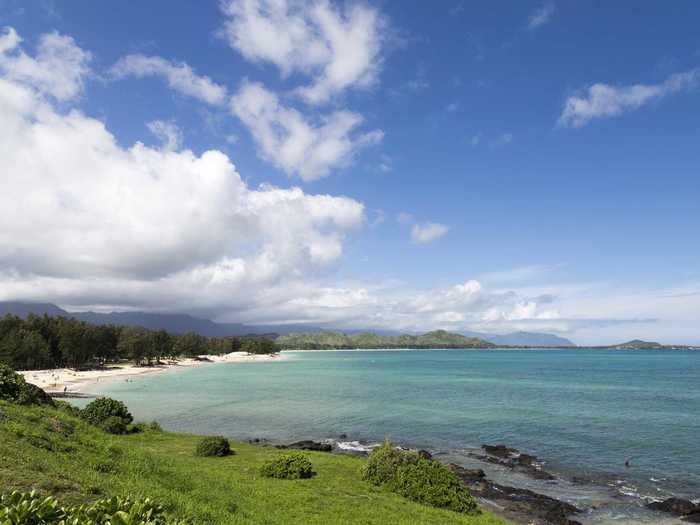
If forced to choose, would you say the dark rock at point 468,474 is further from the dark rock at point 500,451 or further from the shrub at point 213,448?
the shrub at point 213,448

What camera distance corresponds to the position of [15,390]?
27.5m

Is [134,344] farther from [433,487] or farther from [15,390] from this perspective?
[433,487]

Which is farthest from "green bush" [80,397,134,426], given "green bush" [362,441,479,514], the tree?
the tree

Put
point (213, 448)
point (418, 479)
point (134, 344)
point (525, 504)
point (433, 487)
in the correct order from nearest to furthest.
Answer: point (433, 487) < point (418, 479) < point (525, 504) < point (213, 448) < point (134, 344)

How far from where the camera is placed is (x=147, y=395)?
93.1 m

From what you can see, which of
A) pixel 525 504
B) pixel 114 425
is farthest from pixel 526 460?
pixel 114 425

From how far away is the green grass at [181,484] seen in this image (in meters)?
14.8

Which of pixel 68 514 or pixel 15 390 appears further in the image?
pixel 15 390

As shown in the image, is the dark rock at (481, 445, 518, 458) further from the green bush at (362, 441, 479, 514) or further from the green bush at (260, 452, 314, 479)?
the green bush at (260, 452, 314, 479)

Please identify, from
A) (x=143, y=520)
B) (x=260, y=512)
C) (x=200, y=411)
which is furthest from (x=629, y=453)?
(x=200, y=411)

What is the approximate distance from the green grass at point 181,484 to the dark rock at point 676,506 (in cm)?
1717

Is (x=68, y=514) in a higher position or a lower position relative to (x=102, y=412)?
higher

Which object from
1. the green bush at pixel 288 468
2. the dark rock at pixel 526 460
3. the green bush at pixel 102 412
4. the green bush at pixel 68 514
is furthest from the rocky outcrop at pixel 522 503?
the green bush at pixel 102 412

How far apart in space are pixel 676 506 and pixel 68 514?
135 feet
